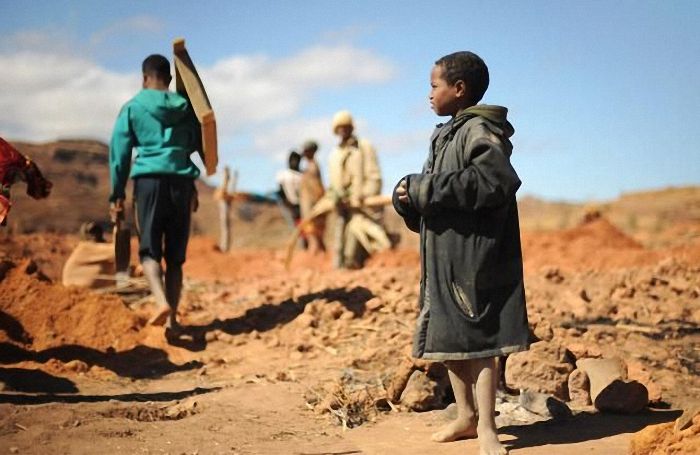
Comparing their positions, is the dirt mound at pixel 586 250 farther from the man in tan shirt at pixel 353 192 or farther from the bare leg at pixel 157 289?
the bare leg at pixel 157 289

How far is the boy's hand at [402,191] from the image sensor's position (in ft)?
11.4

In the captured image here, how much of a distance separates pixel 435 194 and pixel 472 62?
0.62 metres

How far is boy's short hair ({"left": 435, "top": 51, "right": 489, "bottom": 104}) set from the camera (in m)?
3.46

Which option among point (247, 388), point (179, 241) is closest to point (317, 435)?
point (247, 388)

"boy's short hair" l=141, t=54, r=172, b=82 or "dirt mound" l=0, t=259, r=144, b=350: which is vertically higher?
"boy's short hair" l=141, t=54, r=172, b=82

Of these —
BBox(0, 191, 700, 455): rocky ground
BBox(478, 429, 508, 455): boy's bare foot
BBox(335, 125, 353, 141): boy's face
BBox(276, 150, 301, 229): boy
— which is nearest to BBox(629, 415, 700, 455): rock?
BBox(0, 191, 700, 455): rocky ground

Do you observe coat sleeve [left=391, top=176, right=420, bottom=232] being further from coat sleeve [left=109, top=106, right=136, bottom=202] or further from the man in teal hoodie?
coat sleeve [left=109, top=106, right=136, bottom=202]

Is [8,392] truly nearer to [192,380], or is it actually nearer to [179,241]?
[192,380]

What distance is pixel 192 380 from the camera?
5422 millimetres

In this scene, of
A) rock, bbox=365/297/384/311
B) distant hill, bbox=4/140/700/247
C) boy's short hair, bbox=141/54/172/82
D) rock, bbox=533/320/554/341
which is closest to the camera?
rock, bbox=533/320/554/341

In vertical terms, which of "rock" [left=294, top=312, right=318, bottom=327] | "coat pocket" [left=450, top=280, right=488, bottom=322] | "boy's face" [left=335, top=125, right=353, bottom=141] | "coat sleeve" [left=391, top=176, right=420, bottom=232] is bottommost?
"rock" [left=294, top=312, right=318, bottom=327]

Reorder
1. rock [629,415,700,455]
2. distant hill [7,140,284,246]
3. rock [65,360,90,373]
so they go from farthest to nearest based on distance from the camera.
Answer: distant hill [7,140,284,246] → rock [65,360,90,373] → rock [629,415,700,455]

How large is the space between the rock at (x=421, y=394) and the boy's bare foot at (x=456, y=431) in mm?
682

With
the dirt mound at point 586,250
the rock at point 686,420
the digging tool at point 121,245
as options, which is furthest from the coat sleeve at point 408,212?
the dirt mound at point 586,250
